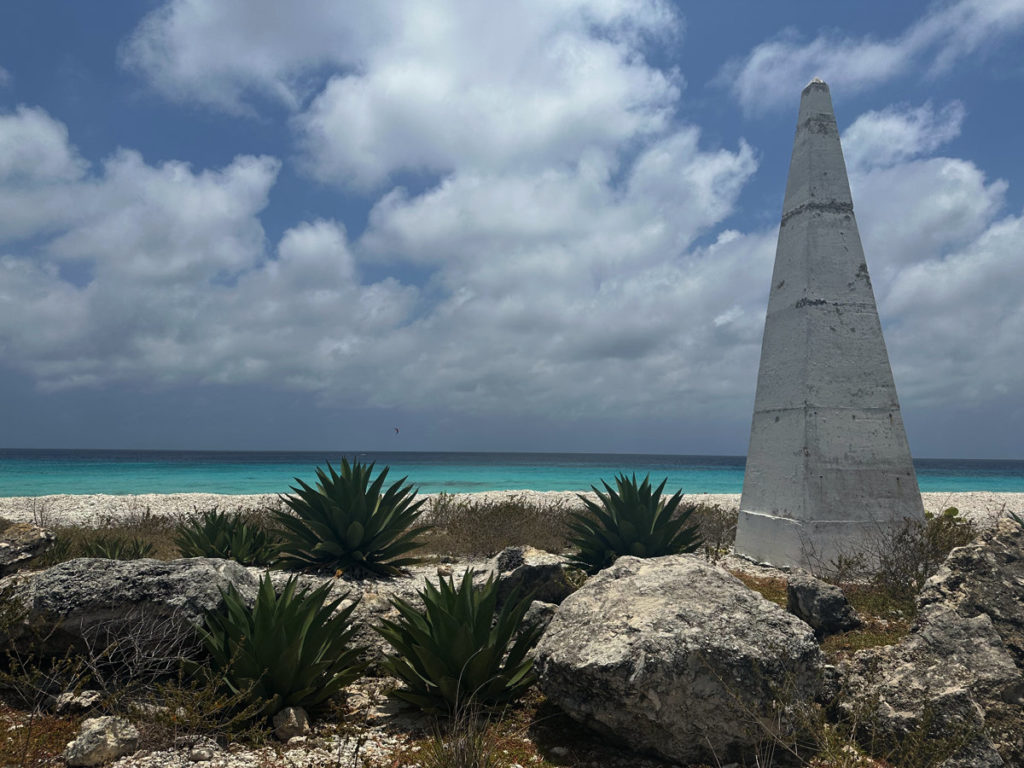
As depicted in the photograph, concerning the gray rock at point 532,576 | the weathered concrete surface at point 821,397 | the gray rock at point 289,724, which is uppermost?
the weathered concrete surface at point 821,397

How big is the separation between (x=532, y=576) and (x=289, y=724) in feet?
8.92

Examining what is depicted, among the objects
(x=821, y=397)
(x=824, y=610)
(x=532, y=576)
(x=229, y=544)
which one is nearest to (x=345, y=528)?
(x=229, y=544)

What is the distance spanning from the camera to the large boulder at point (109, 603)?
4.25 m

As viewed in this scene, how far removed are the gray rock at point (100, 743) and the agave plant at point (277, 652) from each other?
52cm

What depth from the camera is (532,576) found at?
6.03 meters

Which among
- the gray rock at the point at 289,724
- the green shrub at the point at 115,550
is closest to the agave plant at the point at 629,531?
the gray rock at the point at 289,724

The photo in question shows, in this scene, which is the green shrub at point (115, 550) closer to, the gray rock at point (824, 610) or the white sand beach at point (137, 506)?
the white sand beach at point (137, 506)

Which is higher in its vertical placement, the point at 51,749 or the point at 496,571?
the point at 496,571

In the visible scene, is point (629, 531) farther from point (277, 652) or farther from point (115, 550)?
point (115, 550)

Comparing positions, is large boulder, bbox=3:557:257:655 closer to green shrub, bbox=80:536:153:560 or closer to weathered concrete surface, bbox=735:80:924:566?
green shrub, bbox=80:536:153:560

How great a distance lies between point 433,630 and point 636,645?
1.39 meters

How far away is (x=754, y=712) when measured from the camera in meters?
3.61

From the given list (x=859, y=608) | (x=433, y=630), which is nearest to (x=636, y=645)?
(x=433, y=630)

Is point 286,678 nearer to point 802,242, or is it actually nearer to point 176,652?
point 176,652
